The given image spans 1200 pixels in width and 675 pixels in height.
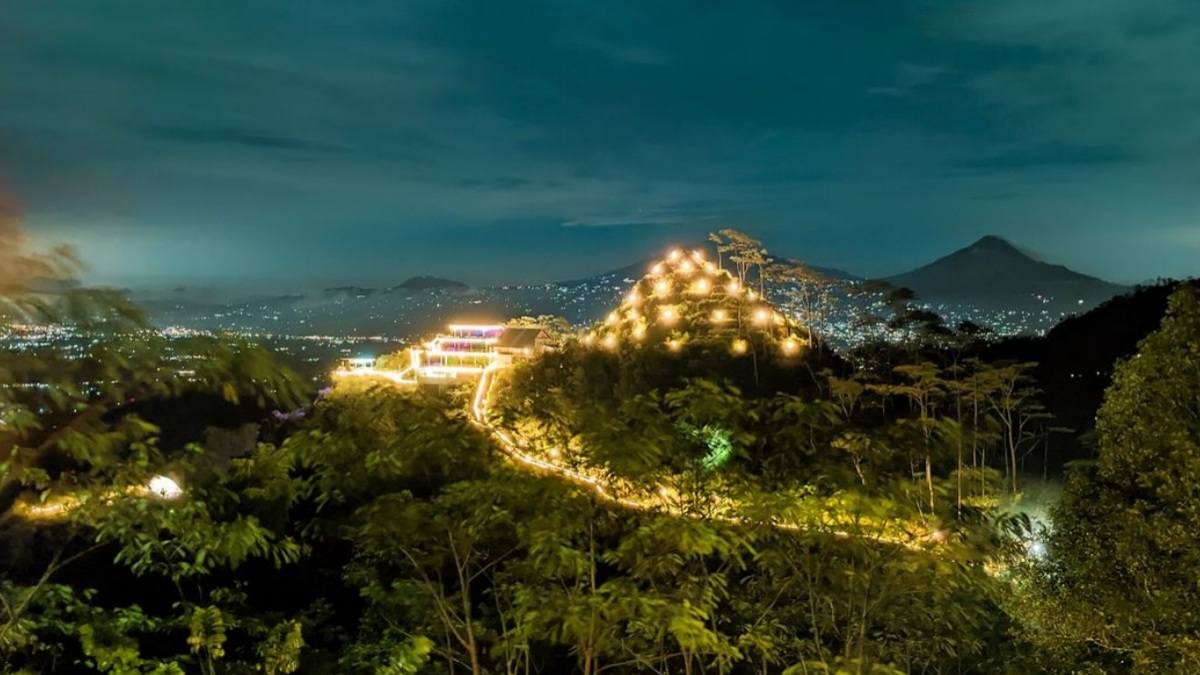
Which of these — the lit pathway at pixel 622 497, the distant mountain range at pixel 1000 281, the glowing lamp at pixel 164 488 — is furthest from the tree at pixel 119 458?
the distant mountain range at pixel 1000 281

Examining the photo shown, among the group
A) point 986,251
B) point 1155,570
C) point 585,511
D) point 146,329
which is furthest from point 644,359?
point 986,251

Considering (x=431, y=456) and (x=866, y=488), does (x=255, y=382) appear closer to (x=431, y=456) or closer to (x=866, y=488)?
(x=431, y=456)

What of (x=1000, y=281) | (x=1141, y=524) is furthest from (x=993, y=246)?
(x=1141, y=524)

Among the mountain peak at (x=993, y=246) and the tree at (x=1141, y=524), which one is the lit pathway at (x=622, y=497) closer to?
the tree at (x=1141, y=524)

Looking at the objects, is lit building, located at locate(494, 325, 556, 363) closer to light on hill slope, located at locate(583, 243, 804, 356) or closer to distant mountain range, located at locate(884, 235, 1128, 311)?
light on hill slope, located at locate(583, 243, 804, 356)

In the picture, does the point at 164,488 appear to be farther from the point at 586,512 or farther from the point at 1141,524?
the point at 1141,524
